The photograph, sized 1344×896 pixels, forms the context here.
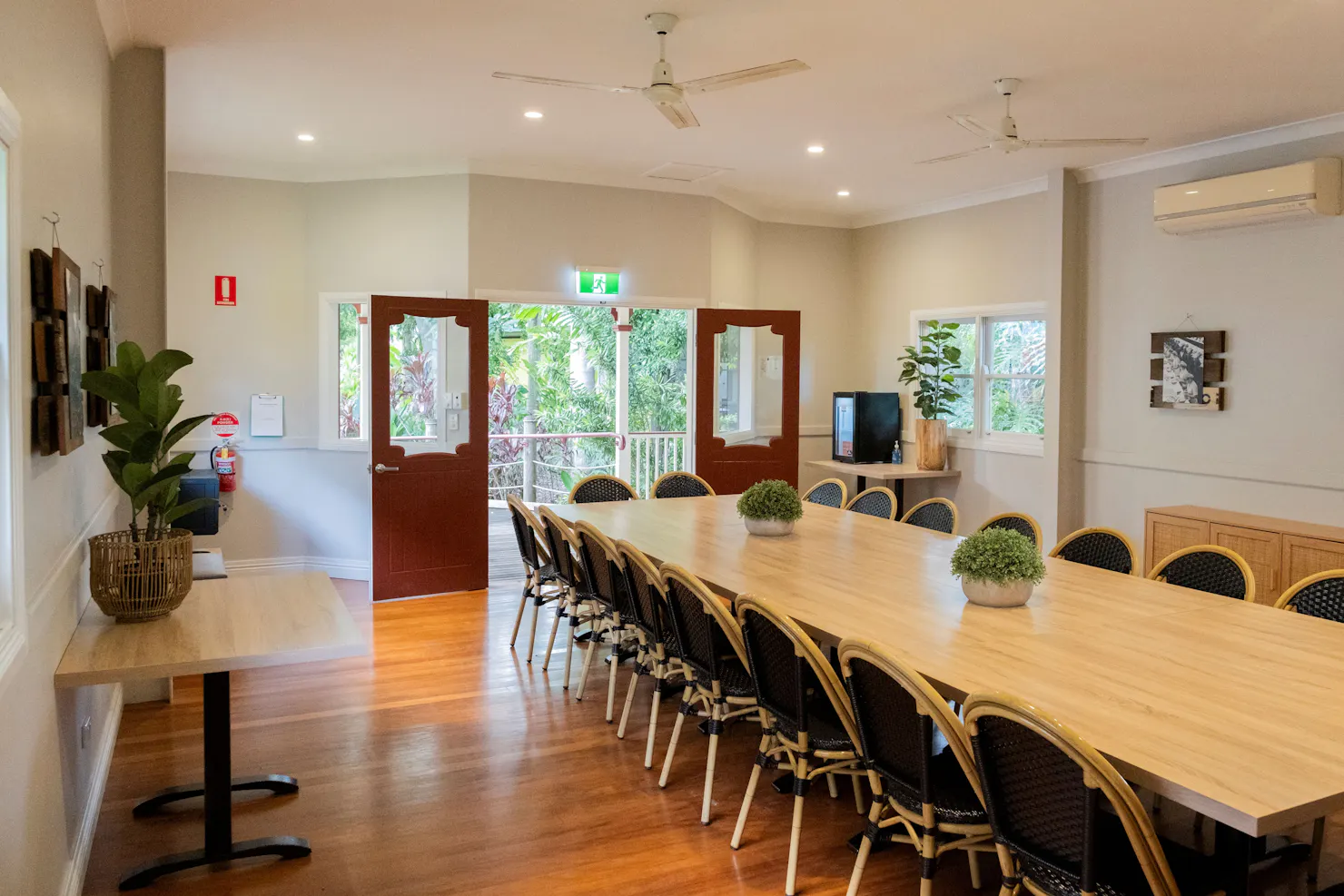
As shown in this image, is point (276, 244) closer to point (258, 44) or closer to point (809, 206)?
point (258, 44)

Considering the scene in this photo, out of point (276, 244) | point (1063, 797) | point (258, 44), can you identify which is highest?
point (258, 44)

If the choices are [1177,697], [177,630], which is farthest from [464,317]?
[1177,697]

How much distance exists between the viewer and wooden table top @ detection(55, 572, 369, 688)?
2768mm

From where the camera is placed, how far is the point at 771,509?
457cm

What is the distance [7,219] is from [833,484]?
4.74 m

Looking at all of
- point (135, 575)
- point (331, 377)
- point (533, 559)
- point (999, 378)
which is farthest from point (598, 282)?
point (135, 575)

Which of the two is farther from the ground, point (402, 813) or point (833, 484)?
point (833, 484)

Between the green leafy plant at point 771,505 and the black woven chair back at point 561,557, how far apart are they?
0.82 metres

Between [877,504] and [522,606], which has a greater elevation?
[877,504]

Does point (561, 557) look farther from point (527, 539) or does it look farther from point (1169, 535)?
point (1169, 535)

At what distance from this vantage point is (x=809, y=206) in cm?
853

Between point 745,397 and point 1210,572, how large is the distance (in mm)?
4757

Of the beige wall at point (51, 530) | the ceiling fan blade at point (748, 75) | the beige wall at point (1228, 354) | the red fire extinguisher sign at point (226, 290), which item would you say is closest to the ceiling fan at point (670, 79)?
the ceiling fan blade at point (748, 75)

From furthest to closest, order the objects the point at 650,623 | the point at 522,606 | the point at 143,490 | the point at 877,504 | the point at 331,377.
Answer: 1. the point at 331,377
2. the point at 877,504
3. the point at 522,606
4. the point at 650,623
5. the point at 143,490
